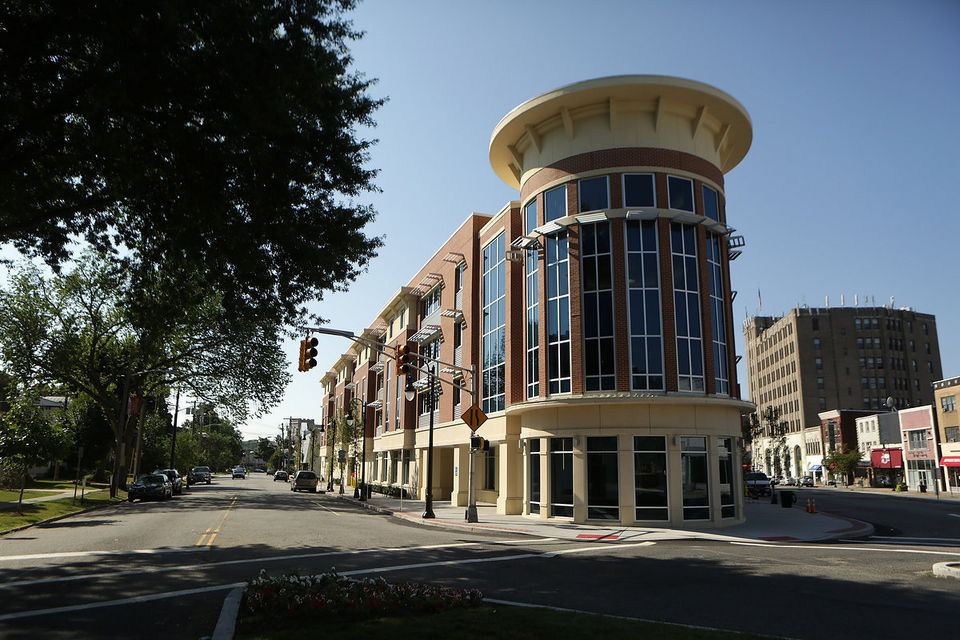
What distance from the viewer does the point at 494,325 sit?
33688 millimetres

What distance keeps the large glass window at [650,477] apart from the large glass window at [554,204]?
33.2ft

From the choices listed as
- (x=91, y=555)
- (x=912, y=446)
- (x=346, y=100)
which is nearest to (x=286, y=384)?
(x=91, y=555)

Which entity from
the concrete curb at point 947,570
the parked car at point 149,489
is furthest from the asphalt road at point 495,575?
the parked car at point 149,489

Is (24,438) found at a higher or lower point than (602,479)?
higher

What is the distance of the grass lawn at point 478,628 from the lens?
7379mm

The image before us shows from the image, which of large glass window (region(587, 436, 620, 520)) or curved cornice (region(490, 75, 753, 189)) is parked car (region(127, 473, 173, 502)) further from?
curved cornice (region(490, 75, 753, 189))

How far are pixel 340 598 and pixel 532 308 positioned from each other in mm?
21533

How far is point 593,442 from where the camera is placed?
82.4 feet

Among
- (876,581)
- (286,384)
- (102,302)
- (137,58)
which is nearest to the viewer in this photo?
(137,58)

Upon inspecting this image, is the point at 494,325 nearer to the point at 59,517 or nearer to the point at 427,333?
the point at 427,333

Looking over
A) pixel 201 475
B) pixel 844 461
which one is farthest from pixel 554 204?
pixel 844 461

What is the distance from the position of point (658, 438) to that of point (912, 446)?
65.3m

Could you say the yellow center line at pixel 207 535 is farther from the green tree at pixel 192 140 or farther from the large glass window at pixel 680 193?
the large glass window at pixel 680 193

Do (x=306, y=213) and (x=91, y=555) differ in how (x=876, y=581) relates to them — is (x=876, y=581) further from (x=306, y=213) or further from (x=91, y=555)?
(x=91, y=555)
